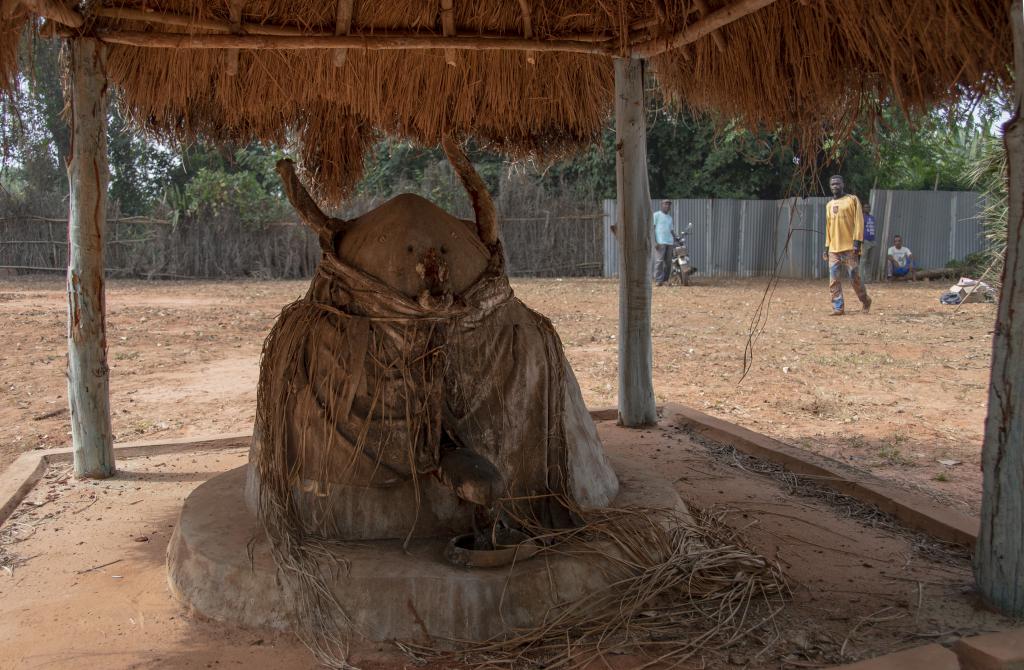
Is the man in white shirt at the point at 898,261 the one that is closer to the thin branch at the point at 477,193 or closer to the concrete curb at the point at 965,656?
the thin branch at the point at 477,193

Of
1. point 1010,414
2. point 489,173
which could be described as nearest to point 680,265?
point 489,173

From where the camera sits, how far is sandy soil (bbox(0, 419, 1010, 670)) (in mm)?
2535

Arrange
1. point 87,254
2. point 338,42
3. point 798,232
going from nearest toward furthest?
point 87,254 < point 338,42 < point 798,232

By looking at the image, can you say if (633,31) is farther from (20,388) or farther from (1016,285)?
(20,388)

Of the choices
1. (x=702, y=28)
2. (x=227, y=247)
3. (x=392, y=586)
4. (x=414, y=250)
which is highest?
(x=702, y=28)

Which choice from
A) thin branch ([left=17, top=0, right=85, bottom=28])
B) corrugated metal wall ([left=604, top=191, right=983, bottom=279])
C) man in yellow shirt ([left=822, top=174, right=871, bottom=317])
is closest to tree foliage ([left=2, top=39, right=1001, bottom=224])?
corrugated metal wall ([left=604, top=191, right=983, bottom=279])

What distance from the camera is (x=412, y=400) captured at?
289 cm

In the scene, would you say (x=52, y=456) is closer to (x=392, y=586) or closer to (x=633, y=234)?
(x=392, y=586)

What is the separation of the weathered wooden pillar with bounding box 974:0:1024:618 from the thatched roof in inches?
33.6

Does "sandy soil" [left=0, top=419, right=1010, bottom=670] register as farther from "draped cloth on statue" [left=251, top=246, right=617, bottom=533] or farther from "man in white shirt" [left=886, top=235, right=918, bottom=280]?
"man in white shirt" [left=886, top=235, right=918, bottom=280]

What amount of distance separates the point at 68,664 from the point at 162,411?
155 inches

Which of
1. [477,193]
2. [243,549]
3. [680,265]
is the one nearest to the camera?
[243,549]

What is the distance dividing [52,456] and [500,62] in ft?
11.7

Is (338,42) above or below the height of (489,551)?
above
